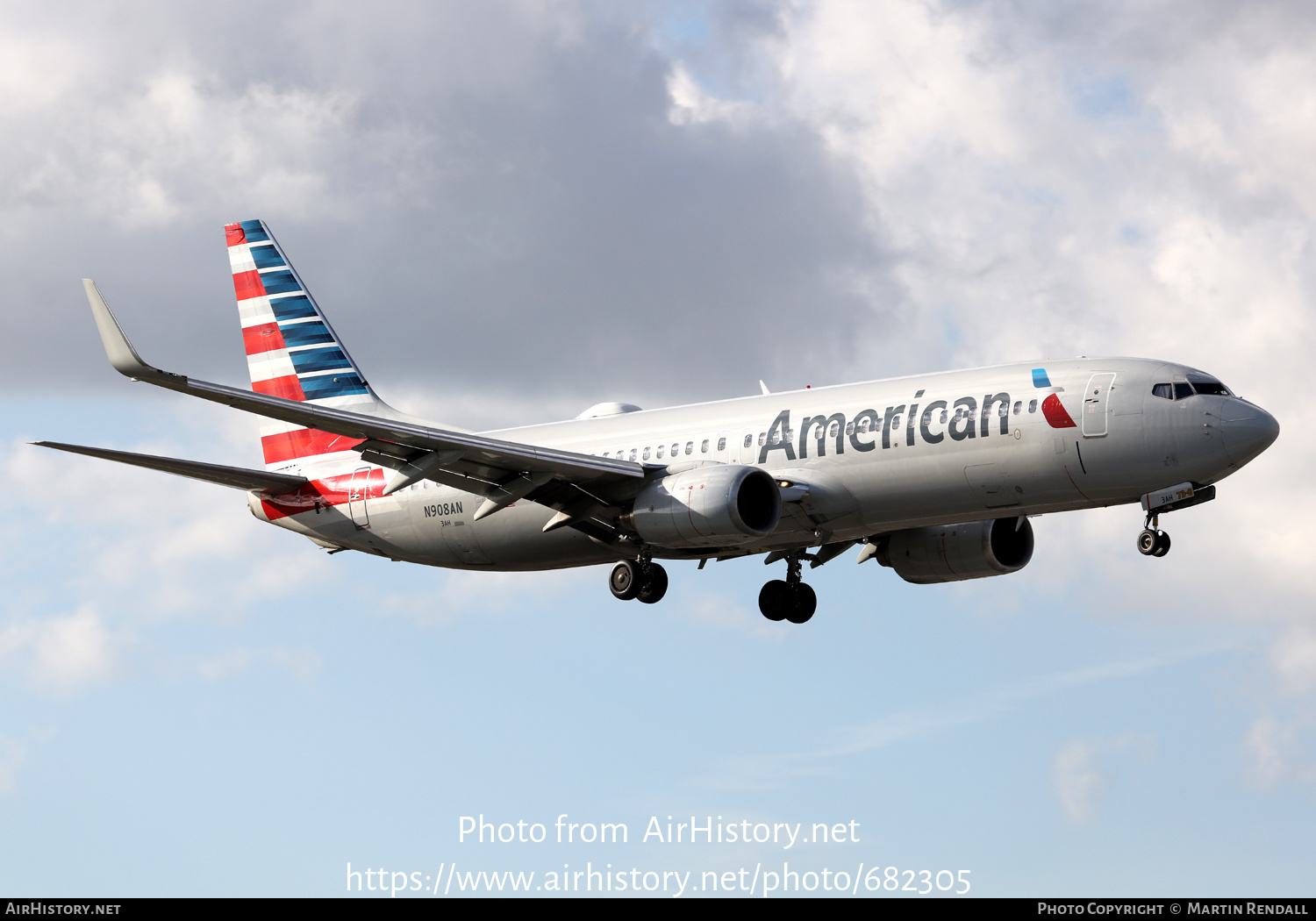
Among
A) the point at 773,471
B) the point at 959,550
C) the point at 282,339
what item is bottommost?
the point at 773,471

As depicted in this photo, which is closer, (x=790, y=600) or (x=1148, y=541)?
(x=1148, y=541)

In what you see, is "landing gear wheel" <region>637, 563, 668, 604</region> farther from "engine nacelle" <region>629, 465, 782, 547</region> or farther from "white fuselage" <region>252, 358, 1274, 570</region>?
"engine nacelle" <region>629, 465, 782, 547</region>

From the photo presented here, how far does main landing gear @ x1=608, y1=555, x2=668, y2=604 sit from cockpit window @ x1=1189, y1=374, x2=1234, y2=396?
1447cm

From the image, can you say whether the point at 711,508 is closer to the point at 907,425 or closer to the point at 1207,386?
the point at 907,425

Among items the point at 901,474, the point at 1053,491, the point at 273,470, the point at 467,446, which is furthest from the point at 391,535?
the point at 1053,491

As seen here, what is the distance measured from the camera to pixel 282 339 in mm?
51219

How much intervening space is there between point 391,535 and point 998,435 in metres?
18.5

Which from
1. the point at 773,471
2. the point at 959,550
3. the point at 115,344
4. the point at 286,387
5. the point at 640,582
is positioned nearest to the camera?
the point at 115,344

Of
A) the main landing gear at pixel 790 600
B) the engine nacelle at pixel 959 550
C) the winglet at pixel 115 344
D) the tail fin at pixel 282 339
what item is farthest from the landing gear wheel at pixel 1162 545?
the tail fin at pixel 282 339

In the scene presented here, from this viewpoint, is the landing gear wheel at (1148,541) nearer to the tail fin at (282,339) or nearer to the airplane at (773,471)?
the airplane at (773,471)

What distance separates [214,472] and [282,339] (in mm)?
7849

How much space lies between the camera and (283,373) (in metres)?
51.0

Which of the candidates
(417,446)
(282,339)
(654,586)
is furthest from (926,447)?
(282,339)

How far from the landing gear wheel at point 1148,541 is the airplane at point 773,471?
50mm
